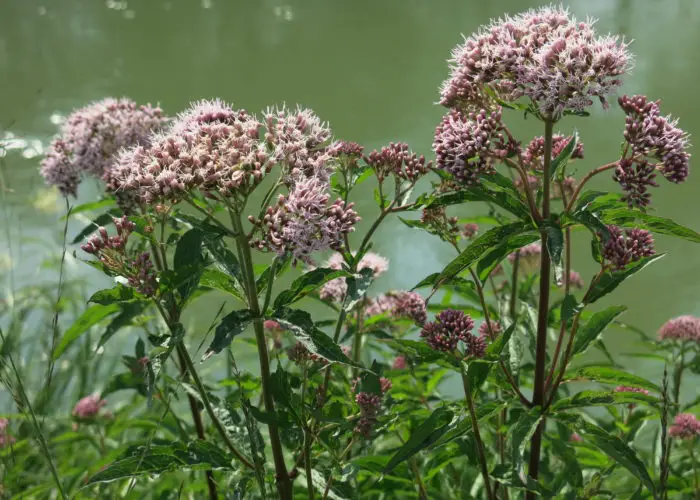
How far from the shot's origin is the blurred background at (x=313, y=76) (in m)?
5.27

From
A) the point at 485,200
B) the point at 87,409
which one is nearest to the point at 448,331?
the point at 485,200

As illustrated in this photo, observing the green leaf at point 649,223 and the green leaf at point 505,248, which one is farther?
the green leaf at point 505,248

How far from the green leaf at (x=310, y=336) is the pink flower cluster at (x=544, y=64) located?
2.36 ft

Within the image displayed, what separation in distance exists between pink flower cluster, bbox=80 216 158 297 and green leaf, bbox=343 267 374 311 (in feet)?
1.55

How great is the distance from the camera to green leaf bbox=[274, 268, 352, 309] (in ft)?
6.29

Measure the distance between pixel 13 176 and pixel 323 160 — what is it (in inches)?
211

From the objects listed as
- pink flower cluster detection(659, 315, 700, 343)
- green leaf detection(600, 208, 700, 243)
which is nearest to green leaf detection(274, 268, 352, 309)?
green leaf detection(600, 208, 700, 243)

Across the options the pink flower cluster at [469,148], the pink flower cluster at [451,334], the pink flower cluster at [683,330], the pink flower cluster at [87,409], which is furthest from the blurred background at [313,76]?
the pink flower cluster at [469,148]

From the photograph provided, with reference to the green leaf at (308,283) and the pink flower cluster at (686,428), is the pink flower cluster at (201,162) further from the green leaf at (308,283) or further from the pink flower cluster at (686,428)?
the pink flower cluster at (686,428)

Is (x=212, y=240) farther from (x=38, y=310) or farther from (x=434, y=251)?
(x=38, y=310)

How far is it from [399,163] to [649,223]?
726mm

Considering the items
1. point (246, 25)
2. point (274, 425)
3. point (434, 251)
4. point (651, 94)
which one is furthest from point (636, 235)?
point (246, 25)

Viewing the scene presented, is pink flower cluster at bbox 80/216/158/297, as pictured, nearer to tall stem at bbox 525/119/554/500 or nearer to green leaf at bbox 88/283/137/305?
green leaf at bbox 88/283/137/305

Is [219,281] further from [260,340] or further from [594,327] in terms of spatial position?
[594,327]
